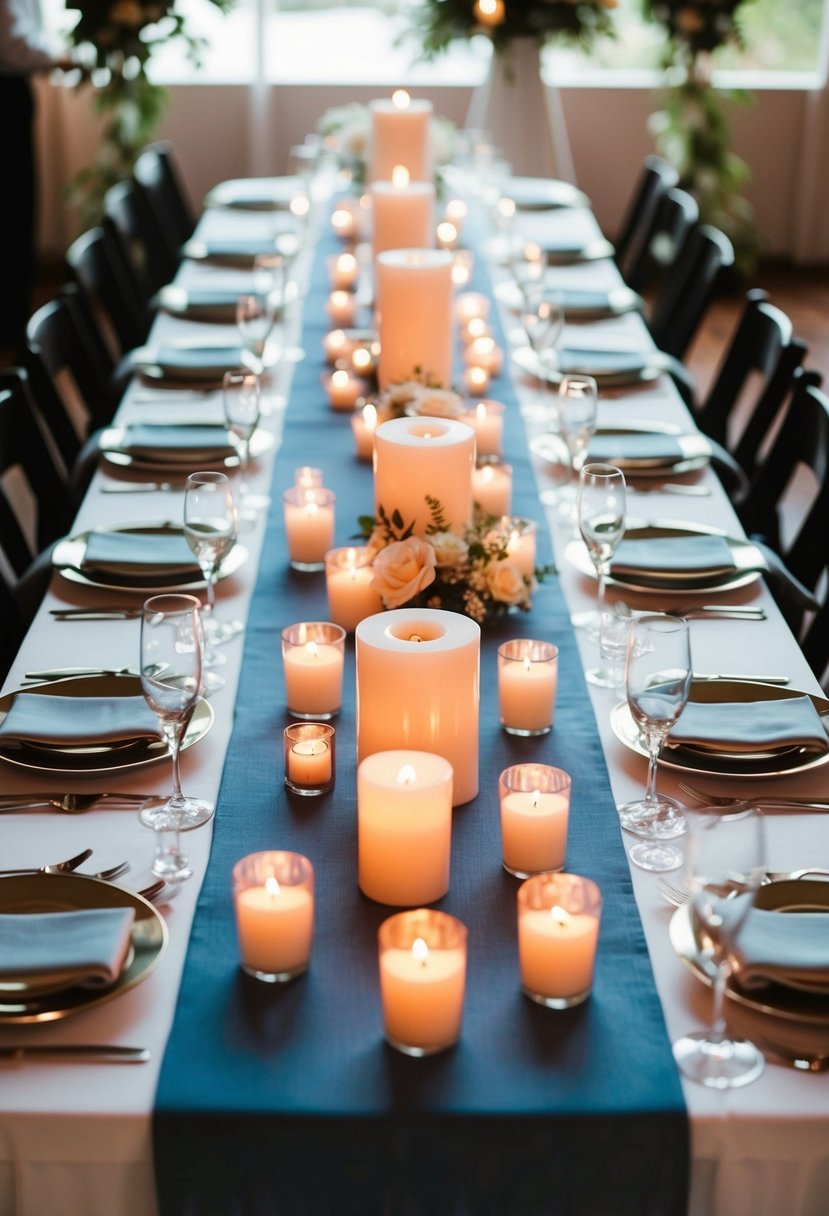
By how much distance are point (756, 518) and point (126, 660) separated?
156 cm

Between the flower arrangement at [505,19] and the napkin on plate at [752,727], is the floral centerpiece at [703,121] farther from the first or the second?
the napkin on plate at [752,727]

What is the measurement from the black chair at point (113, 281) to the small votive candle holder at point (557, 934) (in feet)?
8.68

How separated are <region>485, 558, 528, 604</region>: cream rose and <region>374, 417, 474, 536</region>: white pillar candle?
0.07 m

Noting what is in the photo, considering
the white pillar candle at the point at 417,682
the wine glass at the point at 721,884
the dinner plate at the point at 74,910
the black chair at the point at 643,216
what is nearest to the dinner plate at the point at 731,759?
the white pillar candle at the point at 417,682

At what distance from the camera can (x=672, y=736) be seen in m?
1.71

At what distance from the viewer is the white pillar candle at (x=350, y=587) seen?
201cm

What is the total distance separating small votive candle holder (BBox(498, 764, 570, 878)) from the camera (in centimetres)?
145

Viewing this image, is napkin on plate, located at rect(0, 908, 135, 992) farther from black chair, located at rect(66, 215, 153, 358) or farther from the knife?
black chair, located at rect(66, 215, 153, 358)

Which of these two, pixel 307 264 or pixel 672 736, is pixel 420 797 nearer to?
pixel 672 736

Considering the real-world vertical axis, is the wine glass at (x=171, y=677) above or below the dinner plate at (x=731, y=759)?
above

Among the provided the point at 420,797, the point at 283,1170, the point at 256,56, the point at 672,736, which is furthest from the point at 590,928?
the point at 256,56

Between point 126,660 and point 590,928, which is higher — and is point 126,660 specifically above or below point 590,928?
below

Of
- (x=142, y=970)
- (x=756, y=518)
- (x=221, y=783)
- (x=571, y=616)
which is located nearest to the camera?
(x=142, y=970)

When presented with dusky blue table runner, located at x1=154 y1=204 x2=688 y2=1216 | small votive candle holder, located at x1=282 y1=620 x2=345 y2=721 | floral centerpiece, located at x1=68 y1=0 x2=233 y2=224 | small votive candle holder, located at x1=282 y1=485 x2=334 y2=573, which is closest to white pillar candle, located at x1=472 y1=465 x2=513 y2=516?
small votive candle holder, located at x1=282 y1=485 x2=334 y2=573
